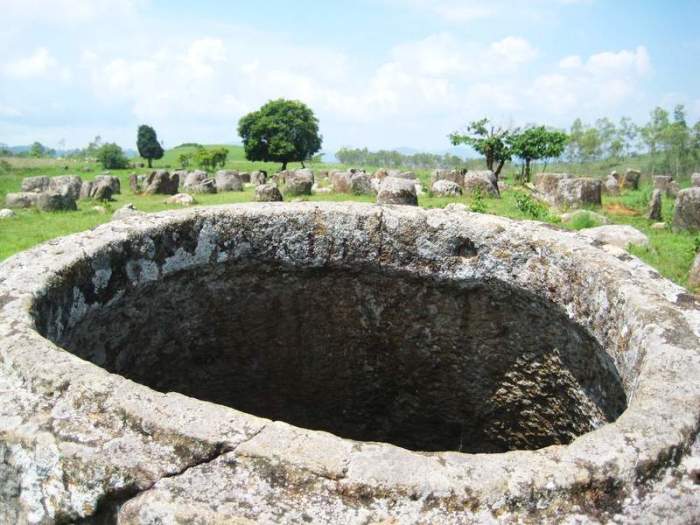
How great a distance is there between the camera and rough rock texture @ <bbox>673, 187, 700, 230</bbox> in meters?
13.1

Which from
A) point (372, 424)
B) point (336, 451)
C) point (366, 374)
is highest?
point (336, 451)

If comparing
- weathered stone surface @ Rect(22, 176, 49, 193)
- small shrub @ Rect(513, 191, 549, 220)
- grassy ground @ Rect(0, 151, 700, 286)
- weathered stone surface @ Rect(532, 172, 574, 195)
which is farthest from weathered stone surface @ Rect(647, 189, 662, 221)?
weathered stone surface @ Rect(22, 176, 49, 193)

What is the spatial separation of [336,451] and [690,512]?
836 mm

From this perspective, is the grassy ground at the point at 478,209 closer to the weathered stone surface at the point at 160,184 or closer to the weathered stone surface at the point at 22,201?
the weathered stone surface at the point at 160,184

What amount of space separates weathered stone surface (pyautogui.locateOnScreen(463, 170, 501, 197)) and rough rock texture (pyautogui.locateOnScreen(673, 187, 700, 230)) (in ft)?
26.5

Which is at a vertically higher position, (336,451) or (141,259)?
(141,259)

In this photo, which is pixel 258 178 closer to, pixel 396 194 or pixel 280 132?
pixel 396 194

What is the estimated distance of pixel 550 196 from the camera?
18750 mm

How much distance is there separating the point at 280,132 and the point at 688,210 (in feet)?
134

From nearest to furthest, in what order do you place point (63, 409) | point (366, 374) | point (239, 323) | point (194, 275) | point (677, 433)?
point (677, 433) → point (63, 409) → point (194, 275) → point (239, 323) → point (366, 374)

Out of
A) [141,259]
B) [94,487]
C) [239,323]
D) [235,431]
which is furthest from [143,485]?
[239,323]

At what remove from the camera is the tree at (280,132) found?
5009cm

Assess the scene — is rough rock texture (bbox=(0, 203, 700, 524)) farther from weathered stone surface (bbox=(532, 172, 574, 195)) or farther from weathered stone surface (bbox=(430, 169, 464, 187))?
weathered stone surface (bbox=(430, 169, 464, 187))

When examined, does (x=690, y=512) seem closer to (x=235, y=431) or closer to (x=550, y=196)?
(x=235, y=431)
